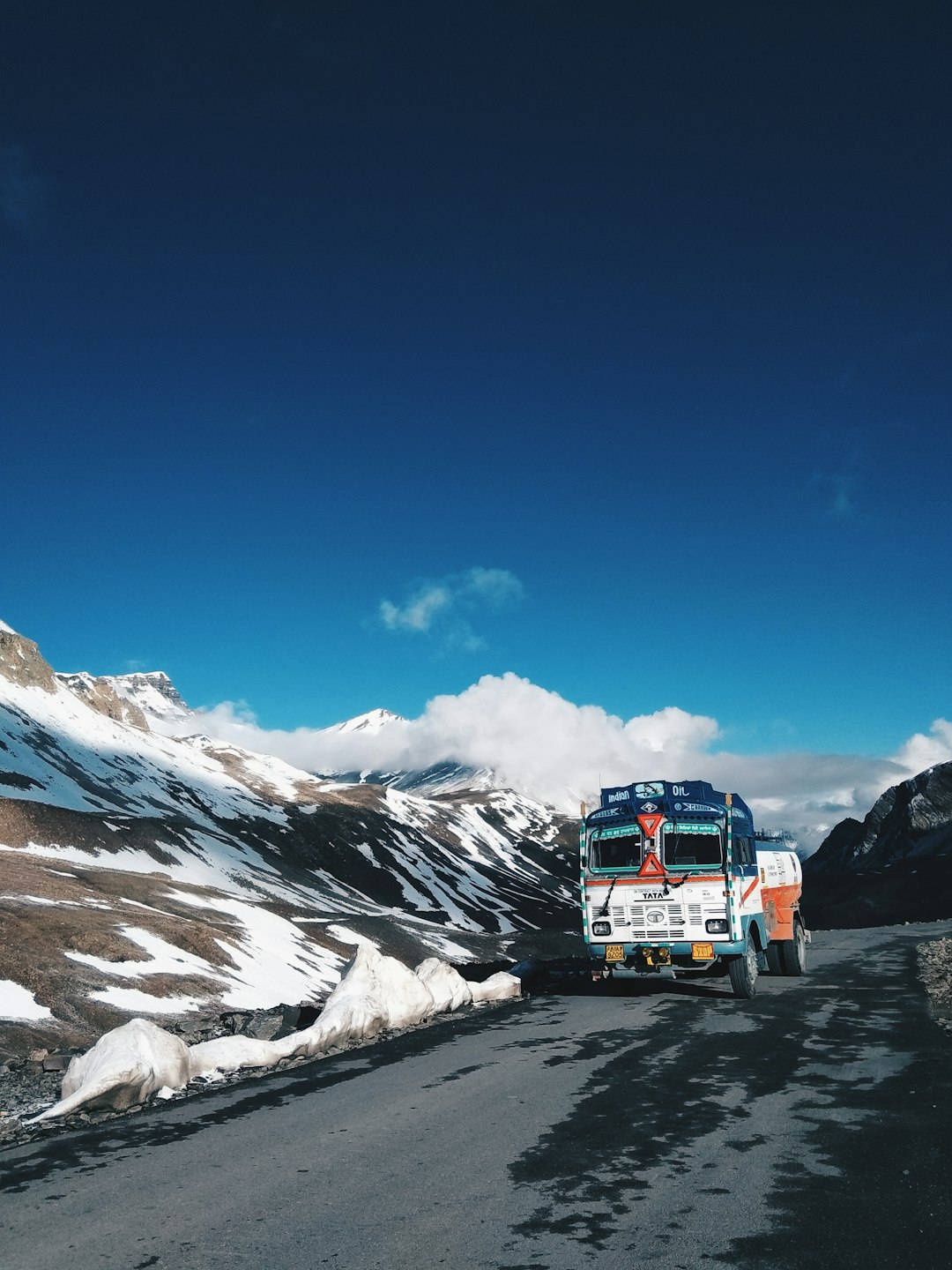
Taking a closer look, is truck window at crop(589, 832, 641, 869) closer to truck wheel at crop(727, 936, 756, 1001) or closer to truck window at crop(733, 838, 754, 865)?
truck window at crop(733, 838, 754, 865)

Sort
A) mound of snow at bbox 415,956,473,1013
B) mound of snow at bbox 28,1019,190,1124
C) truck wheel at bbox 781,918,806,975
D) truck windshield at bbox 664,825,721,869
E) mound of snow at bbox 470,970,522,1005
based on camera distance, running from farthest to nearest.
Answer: truck wheel at bbox 781,918,806,975
mound of snow at bbox 470,970,522,1005
truck windshield at bbox 664,825,721,869
mound of snow at bbox 415,956,473,1013
mound of snow at bbox 28,1019,190,1124

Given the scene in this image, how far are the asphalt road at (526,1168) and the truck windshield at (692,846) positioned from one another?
572cm

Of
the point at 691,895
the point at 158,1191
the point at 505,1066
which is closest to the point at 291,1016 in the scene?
the point at 505,1066

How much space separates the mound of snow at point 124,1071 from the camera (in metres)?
9.99

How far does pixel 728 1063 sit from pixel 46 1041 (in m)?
18.7

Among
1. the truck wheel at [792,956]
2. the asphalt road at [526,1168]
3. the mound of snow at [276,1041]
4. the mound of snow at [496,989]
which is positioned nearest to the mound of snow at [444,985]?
the mound of snow at [276,1041]

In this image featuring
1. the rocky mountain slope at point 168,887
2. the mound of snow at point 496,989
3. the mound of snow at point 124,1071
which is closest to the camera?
the mound of snow at point 124,1071

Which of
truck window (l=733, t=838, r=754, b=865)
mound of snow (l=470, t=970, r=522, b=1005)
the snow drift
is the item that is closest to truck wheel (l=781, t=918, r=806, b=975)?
truck window (l=733, t=838, r=754, b=865)

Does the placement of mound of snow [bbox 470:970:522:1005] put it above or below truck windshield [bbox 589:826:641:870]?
below

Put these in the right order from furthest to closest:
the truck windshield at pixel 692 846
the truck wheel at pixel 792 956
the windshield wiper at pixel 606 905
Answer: the truck wheel at pixel 792 956, the windshield wiper at pixel 606 905, the truck windshield at pixel 692 846

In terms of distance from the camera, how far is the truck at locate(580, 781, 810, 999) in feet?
60.0

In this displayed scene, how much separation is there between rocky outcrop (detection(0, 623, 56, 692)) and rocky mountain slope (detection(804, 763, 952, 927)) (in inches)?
6195

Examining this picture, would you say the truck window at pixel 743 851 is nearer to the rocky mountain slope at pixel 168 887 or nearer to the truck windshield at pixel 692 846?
the truck windshield at pixel 692 846

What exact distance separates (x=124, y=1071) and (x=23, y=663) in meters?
195
